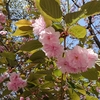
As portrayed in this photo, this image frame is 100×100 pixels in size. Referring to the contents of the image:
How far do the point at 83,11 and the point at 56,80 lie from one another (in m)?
0.73

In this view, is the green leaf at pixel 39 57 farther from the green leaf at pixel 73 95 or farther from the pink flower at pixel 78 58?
the green leaf at pixel 73 95

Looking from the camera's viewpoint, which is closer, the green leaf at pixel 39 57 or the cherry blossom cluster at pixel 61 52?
the cherry blossom cluster at pixel 61 52

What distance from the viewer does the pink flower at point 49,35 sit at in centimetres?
107

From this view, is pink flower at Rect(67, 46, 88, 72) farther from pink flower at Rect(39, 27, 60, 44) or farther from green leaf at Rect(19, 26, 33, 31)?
green leaf at Rect(19, 26, 33, 31)

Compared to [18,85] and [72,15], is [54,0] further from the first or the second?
[18,85]

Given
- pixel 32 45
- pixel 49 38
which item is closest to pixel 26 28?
pixel 32 45

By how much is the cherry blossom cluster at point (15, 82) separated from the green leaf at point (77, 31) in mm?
734

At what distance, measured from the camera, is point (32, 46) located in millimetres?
1220

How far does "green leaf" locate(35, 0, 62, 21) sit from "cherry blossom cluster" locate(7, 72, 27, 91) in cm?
79

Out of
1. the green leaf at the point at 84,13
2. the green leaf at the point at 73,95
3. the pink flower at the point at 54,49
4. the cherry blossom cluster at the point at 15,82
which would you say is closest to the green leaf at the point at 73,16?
the green leaf at the point at 84,13

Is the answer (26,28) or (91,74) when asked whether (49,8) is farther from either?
(91,74)

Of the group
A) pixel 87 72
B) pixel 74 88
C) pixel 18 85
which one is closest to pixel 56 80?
pixel 74 88

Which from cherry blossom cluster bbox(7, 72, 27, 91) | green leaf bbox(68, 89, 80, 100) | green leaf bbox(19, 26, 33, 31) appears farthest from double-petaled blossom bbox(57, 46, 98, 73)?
cherry blossom cluster bbox(7, 72, 27, 91)

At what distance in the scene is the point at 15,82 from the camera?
1775mm
